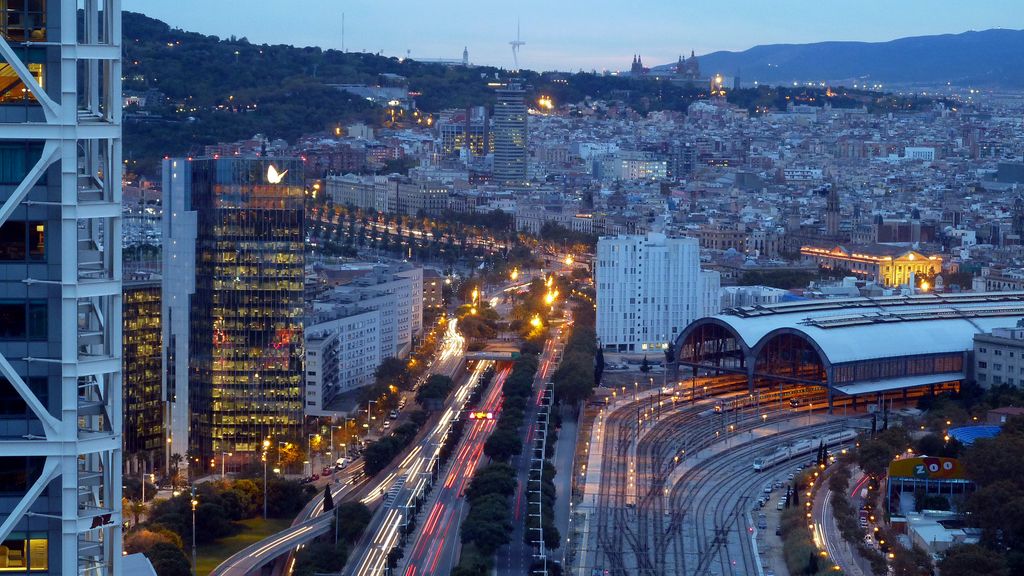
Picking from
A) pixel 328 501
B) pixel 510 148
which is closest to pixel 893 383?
pixel 328 501

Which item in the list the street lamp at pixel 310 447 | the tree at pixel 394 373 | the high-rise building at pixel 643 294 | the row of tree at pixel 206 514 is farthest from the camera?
the high-rise building at pixel 643 294

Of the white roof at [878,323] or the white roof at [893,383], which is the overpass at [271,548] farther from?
the white roof at [878,323]

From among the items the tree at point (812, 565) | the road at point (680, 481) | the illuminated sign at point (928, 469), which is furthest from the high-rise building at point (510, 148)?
the tree at point (812, 565)

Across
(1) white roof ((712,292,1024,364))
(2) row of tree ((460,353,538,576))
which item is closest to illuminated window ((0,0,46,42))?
(2) row of tree ((460,353,538,576))

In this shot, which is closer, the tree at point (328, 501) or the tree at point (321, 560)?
the tree at point (321, 560)

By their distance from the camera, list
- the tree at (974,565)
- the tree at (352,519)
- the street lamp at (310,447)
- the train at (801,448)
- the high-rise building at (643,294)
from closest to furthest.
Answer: the tree at (974,565), the tree at (352,519), the train at (801,448), the street lamp at (310,447), the high-rise building at (643,294)

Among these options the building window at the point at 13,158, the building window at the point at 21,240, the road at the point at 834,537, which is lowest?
the road at the point at 834,537

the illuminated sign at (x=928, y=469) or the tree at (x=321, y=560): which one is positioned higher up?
the illuminated sign at (x=928, y=469)

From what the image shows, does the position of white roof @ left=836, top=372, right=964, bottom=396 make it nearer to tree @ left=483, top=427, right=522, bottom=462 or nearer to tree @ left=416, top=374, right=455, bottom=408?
tree @ left=483, top=427, right=522, bottom=462
